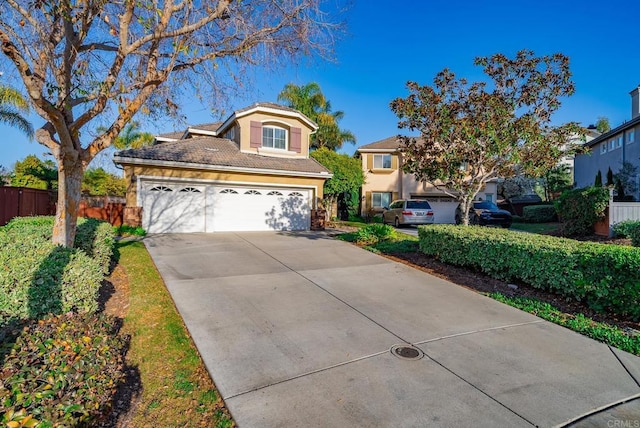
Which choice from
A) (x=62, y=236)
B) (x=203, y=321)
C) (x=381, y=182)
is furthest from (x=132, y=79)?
(x=381, y=182)

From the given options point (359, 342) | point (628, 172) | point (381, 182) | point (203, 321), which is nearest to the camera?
point (359, 342)

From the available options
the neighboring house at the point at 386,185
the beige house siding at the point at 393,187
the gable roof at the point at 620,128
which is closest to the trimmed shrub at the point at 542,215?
the beige house siding at the point at 393,187

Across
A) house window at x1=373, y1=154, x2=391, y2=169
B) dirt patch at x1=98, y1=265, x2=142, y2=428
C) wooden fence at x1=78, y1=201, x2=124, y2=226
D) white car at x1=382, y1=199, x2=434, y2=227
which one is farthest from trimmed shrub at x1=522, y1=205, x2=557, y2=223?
wooden fence at x1=78, y1=201, x2=124, y2=226

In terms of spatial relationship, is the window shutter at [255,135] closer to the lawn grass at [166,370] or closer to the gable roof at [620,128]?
the lawn grass at [166,370]

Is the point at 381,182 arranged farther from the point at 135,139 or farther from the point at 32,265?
the point at 32,265

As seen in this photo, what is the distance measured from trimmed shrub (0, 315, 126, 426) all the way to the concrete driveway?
3.36ft

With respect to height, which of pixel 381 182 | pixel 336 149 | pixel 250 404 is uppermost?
pixel 336 149

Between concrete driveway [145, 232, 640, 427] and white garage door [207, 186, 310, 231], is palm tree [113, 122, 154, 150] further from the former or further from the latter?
concrete driveway [145, 232, 640, 427]

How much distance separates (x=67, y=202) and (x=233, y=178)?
28.3 feet

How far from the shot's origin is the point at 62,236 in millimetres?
6219

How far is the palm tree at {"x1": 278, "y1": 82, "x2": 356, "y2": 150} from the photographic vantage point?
85.0ft

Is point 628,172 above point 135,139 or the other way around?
the other way around

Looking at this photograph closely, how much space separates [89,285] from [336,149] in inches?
986

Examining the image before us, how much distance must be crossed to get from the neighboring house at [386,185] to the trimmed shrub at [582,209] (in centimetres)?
1064
